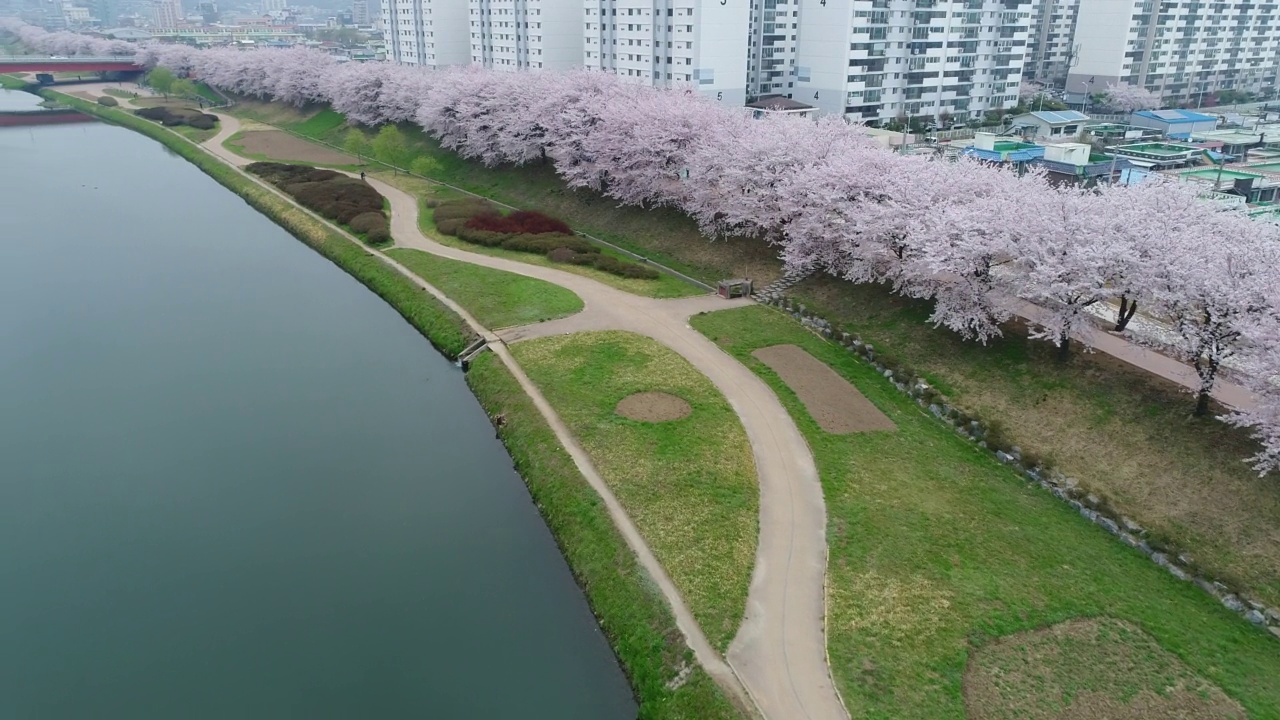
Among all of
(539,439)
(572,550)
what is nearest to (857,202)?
(539,439)

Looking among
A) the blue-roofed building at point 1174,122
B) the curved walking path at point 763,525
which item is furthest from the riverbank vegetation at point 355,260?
the blue-roofed building at point 1174,122

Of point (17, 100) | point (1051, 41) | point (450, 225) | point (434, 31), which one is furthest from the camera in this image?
point (17, 100)

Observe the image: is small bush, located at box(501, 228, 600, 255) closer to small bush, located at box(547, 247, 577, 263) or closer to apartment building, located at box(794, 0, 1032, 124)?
small bush, located at box(547, 247, 577, 263)

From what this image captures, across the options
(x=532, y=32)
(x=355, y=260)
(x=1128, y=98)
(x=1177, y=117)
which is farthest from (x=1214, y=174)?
(x=532, y=32)

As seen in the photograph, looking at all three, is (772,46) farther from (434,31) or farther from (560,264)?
(560,264)

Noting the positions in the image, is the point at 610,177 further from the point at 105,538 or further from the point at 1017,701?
the point at 1017,701
